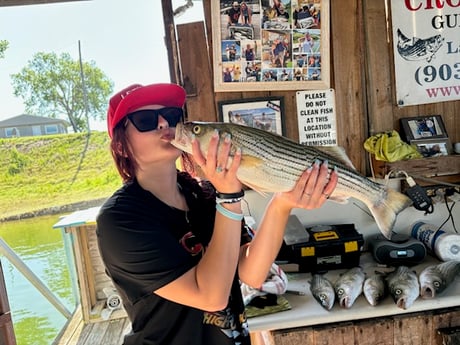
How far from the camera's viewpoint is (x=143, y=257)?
0.89 meters

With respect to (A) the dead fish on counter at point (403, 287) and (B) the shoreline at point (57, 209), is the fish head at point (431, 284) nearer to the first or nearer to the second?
(A) the dead fish on counter at point (403, 287)

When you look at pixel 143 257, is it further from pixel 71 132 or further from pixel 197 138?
pixel 71 132

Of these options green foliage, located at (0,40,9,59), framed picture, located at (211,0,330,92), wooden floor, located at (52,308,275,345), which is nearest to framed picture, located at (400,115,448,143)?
framed picture, located at (211,0,330,92)

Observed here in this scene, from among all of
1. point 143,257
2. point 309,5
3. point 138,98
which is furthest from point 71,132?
point 143,257

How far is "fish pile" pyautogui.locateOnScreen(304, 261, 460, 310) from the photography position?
5.41 feet

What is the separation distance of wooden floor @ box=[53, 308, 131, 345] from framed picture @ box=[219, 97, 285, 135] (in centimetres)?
185

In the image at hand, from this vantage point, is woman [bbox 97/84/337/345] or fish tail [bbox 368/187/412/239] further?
fish tail [bbox 368/187/412/239]

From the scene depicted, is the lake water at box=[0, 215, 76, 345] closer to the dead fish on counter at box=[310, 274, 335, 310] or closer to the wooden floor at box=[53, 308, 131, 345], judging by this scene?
the wooden floor at box=[53, 308, 131, 345]

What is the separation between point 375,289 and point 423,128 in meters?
1.17

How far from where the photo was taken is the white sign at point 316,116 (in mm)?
2322

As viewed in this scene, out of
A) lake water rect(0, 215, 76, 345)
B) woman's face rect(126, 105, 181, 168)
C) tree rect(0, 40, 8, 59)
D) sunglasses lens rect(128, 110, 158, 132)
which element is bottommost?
lake water rect(0, 215, 76, 345)

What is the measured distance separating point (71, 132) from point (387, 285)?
265cm

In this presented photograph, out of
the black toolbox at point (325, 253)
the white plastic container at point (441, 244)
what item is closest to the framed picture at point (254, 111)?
the black toolbox at point (325, 253)

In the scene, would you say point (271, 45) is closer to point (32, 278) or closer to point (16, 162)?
point (16, 162)
